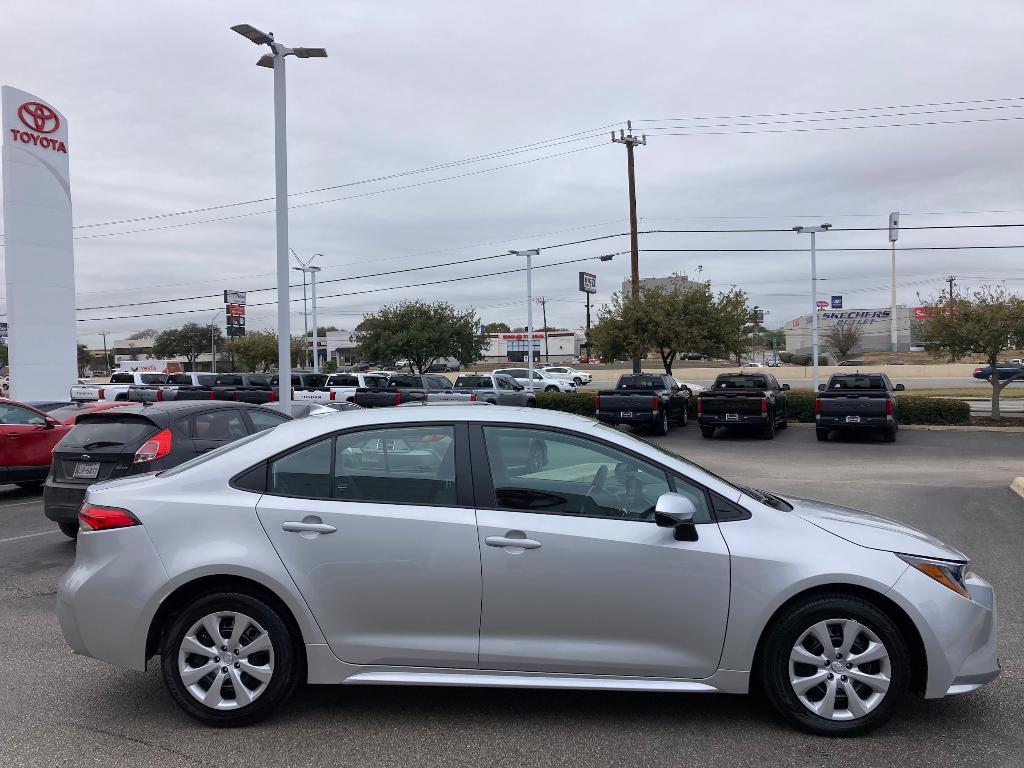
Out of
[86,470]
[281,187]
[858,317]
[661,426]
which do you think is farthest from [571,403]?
[858,317]

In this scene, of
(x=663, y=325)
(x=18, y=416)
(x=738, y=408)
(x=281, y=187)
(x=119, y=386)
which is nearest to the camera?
(x=18, y=416)

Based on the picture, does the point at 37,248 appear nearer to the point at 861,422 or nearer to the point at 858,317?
the point at 861,422

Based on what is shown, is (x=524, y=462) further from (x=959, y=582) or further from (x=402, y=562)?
(x=959, y=582)

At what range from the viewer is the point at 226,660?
403cm

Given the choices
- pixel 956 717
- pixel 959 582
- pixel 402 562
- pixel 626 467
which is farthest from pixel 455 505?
pixel 956 717

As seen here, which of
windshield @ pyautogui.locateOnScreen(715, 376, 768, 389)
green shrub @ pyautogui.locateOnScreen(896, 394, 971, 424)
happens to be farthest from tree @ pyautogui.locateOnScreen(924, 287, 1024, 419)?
windshield @ pyautogui.locateOnScreen(715, 376, 768, 389)

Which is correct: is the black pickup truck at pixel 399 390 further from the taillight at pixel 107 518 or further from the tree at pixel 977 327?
the taillight at pixel 107 518

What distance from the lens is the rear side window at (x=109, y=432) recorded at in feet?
26.9

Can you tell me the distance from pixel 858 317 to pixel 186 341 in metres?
92.0

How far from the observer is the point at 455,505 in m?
4.07

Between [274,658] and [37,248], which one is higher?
[37,248]

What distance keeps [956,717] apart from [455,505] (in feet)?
9.19

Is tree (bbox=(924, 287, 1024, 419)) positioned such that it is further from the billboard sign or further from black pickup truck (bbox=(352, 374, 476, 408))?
the billboard sign

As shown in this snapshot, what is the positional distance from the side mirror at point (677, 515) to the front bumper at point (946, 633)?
1.00 metres
